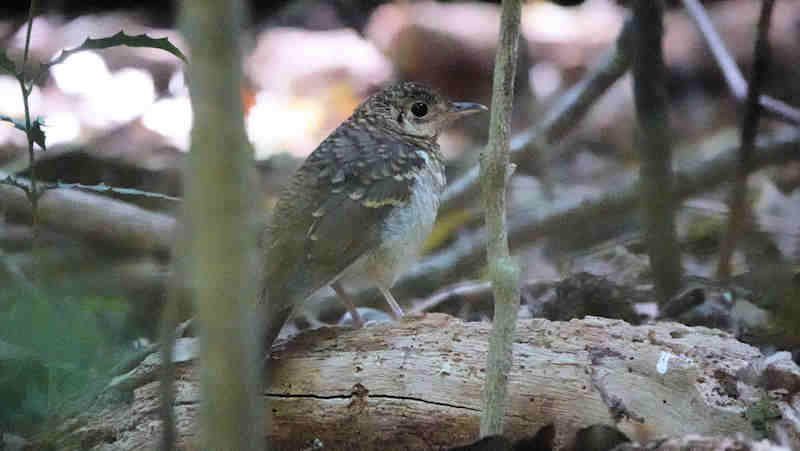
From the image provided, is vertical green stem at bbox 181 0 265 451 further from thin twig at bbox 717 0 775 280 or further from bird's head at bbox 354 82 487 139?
thin twig at bbox 717 0 775 280

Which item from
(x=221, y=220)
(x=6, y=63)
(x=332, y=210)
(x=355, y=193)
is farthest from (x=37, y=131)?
(x=221, y=220)

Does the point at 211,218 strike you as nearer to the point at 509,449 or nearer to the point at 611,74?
the point at 509,449

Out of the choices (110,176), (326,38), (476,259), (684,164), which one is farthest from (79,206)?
(684,164)

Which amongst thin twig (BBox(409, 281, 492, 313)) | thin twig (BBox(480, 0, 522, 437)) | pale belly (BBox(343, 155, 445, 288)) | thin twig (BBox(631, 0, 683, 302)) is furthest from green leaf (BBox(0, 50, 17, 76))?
thin twig (BBox(631, 0, 683, 302))

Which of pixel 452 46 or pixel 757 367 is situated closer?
pixel 757 367

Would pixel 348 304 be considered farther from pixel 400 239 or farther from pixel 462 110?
pixel 462 110

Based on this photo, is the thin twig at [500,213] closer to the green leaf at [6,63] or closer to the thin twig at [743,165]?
the green leaf at [6,63]
